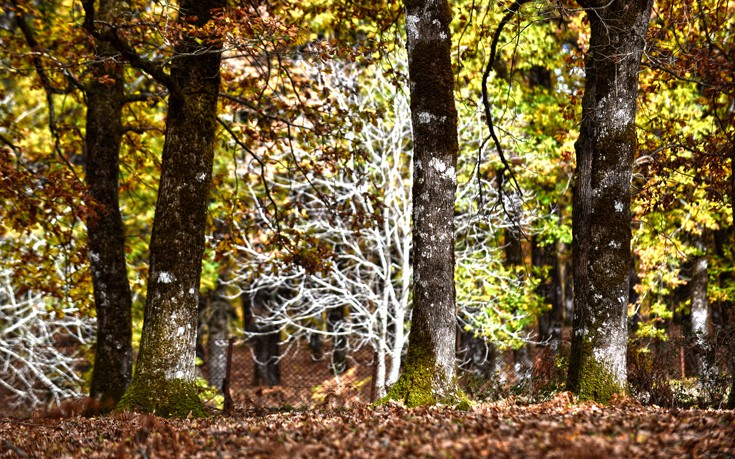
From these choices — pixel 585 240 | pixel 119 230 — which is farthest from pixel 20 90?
pixel 585 240

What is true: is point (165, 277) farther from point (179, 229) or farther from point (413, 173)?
point (413, 173)

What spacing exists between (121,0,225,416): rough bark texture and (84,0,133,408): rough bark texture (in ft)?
9.06

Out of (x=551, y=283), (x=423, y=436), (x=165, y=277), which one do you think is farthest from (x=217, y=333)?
(x=423, y=436)

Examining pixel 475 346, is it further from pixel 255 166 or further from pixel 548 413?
pixel 548 413

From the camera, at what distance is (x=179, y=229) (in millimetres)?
7023

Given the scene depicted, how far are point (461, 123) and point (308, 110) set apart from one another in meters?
5.69

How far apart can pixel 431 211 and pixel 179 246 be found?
2986mm

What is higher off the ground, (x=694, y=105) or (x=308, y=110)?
(x=694, y=105)

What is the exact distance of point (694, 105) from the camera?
14594 mm

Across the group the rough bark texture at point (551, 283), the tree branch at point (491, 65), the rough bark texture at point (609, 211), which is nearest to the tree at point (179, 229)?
the tree branch at point (491, 65)

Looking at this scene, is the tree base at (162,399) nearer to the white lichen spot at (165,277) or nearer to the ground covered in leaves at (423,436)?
the ground covered in leaves at (423,436)

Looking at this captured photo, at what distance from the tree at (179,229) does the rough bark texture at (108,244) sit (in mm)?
2759

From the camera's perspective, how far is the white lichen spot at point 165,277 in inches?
273

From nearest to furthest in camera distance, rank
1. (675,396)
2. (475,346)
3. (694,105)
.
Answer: (675,396) → (694,105) → (475,346)
